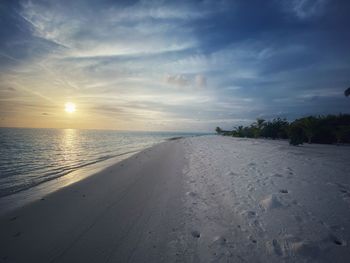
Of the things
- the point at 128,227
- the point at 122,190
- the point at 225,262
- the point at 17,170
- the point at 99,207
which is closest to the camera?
the point at 225,262

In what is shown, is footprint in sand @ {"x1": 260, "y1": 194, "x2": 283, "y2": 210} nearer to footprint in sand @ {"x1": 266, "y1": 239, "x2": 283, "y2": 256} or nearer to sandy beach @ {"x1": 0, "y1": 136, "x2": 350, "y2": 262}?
sandy beach @ {"x1": 0, "y1": 136, "x2": 350, "y2": 262}

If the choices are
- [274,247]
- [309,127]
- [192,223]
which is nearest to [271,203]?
[274,247]

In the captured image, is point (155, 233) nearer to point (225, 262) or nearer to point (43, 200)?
point (225, 262)

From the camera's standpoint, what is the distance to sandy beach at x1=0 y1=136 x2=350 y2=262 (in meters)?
3.30

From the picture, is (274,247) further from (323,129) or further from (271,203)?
(323,129)

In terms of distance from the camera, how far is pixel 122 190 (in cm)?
719

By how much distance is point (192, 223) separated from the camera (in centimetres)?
438

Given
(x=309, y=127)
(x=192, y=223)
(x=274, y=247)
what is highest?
(x=309, y=127)

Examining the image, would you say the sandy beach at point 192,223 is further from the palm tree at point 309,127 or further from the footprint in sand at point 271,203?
the palm tree at point 309,127

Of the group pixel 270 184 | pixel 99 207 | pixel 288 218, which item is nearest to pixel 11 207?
pixel 99 207

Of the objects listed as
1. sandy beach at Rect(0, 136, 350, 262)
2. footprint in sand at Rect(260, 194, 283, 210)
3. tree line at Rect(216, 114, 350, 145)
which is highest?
tree line at Rect(216, 114, 350, 145)

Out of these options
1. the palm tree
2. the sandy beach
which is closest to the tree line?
the palm tree

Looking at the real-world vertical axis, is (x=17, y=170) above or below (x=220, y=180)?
below

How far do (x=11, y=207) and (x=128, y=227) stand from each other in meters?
5.15
